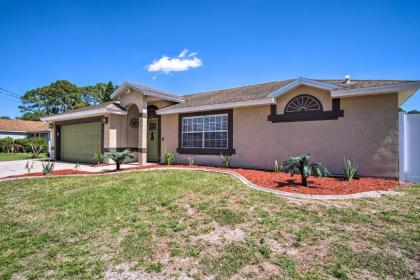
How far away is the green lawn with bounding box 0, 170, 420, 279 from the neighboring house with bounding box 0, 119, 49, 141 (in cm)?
3630

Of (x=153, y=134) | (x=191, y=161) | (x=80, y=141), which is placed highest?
(x=153, y=134)

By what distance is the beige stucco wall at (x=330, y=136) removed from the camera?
827 centimetres

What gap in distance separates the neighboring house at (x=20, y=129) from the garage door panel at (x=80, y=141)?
20.4 m

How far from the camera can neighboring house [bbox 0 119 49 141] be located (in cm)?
3538

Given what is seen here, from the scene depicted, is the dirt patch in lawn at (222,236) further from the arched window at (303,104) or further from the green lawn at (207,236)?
the arched window at (303,104)

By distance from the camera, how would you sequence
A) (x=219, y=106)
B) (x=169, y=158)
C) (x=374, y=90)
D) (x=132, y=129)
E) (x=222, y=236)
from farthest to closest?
(x=132, y=129), (x=169, y=158), (x=219, y=106), (x=374, y=90), (x=222, y=236)

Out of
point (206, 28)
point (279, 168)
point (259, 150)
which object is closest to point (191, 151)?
point (259, 150)

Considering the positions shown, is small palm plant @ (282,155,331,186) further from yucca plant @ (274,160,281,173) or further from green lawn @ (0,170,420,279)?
yucca plant @ (274,160,281,173)

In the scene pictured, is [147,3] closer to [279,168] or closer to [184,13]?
[184,13]

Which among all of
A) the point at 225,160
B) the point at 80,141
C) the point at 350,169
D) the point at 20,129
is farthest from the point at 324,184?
the point at 20,129

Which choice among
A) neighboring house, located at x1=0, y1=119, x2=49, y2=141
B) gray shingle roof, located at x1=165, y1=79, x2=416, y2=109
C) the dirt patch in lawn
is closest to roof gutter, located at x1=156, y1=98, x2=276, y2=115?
gray shingle roof, located at x1=165, y1=79, x2=416, y2=109

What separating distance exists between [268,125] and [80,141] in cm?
1420

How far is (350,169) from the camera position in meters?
8.43

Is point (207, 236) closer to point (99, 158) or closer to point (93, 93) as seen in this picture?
point (99, 158)
